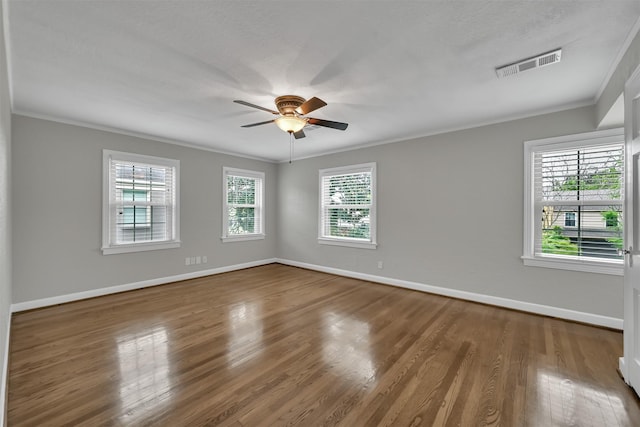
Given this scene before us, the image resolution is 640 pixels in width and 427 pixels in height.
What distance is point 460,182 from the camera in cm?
402

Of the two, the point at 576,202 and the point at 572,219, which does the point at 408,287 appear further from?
the point at 576,202

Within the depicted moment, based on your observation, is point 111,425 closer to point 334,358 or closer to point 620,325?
point 334,358

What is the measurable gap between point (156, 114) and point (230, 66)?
5.76ft

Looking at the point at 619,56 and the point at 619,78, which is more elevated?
the point at 619,56

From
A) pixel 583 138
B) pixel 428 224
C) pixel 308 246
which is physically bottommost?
pixel 308 246

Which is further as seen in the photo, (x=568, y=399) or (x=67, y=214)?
(x=67, y=214)

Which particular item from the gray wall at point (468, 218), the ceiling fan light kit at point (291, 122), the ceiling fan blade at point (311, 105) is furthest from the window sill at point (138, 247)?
the ceiling fan blade at point (311, 105)

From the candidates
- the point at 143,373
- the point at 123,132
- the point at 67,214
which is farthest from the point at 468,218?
the point at 67,214

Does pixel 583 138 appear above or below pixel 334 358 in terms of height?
above

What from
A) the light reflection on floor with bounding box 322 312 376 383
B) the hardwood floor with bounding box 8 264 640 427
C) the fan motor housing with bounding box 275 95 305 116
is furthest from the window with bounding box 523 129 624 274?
the fan motor housing with bounding box 275 95 305 116

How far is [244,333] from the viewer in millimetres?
2885

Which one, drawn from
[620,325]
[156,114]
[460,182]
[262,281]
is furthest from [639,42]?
[262,281]

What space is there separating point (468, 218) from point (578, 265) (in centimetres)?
126

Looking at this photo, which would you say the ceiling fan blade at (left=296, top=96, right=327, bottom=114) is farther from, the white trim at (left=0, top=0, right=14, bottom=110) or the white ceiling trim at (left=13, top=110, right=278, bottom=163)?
the white ceiling trim at (left=13, top=110, right=278, bottom=163)
